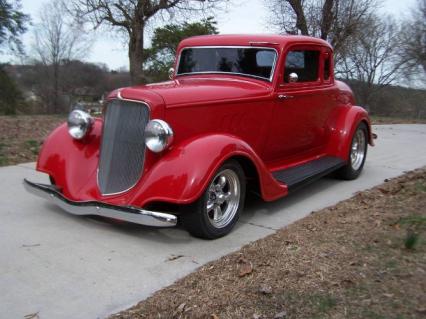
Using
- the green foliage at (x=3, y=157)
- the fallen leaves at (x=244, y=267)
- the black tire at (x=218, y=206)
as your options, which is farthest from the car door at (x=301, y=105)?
the green foliage at (x=3, y=157)

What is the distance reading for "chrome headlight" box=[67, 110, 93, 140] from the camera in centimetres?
473

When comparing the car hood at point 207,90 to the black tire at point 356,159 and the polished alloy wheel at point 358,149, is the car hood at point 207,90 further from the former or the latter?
the polished alloy wheel at point 358,149

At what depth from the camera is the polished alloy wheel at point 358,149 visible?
22.1ft

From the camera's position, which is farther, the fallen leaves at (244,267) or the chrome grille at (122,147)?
the chrome grille at (122,147)

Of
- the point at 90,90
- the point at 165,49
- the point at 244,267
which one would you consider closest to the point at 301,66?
the point at 244,267

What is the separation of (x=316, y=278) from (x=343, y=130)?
3.43m

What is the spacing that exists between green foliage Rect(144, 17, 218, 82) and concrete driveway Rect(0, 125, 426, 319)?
1835 cm

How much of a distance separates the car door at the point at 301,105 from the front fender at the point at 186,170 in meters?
1.19

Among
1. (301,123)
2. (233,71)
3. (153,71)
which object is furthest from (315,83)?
(153,71)

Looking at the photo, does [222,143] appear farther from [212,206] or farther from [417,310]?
[417,310]

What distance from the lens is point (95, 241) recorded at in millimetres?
4016

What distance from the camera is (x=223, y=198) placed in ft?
14.1

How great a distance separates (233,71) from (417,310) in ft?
10.7

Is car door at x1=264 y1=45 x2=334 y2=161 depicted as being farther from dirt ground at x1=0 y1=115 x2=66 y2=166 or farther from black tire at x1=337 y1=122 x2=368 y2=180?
dirt ground at x1=0 y1=115 x2=66 y2=166
